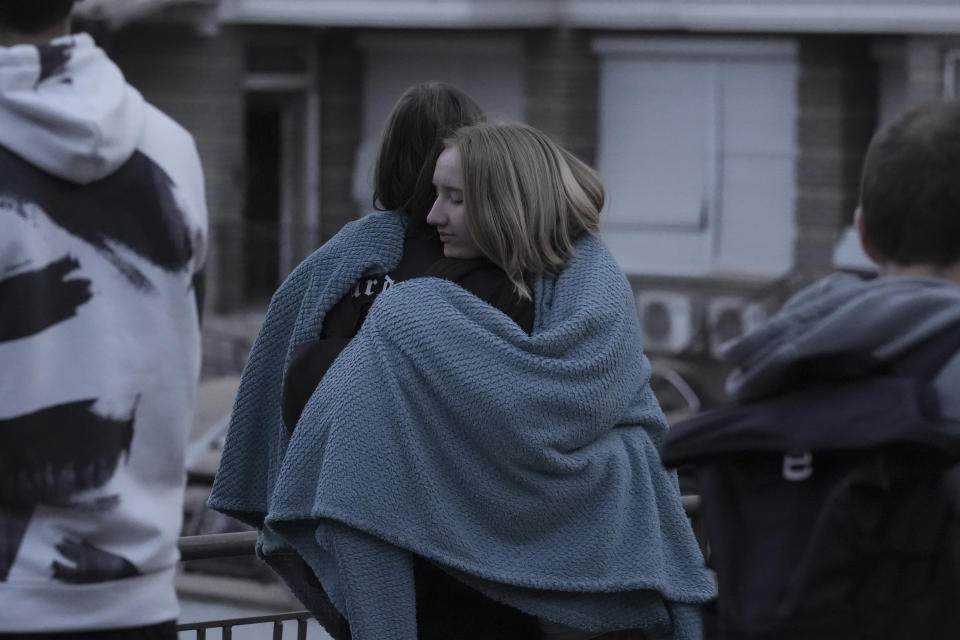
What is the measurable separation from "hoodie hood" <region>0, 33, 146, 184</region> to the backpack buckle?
98cm

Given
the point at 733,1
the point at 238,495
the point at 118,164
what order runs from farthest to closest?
1. the point at 733,1
2. the point at 238,495
3. the point at 118,164

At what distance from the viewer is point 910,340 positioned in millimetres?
2236

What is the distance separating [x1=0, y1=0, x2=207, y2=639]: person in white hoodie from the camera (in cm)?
233

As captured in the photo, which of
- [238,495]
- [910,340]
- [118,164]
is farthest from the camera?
[238,495]

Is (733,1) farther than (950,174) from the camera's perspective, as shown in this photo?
Yes

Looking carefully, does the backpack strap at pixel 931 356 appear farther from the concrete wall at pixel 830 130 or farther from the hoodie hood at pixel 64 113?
the concrete wall at pixel 830 130

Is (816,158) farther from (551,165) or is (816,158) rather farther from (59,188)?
(59,188)

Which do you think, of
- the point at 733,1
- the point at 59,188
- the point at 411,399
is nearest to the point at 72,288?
the point at 59,188

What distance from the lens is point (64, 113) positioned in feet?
7.66

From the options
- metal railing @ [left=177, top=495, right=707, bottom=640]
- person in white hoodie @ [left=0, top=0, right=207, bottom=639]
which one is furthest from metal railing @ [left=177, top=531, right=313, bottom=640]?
person in white hoodie @ [left=0, top=0, right=207, bottom=639]

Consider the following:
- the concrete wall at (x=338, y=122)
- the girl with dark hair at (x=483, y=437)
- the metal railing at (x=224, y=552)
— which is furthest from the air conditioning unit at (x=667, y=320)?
the girl with dark hair at (x=483, y=437)

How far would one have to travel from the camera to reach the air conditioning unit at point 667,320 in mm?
18219

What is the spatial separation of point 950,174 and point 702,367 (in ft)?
51.0

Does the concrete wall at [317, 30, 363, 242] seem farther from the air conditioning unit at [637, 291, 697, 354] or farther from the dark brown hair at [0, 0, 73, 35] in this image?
the dark brown hair at [0, 0, 73, 35]
